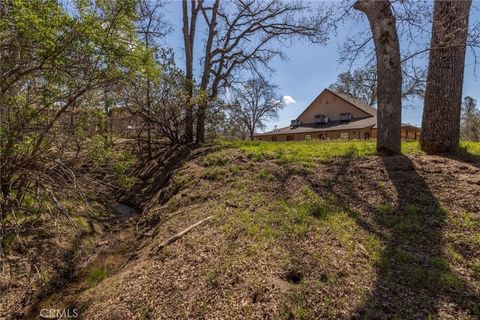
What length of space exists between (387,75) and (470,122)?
38.9 metres

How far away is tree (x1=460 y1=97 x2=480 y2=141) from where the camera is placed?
32.4 metres

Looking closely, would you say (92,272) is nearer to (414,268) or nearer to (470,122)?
(414,268)

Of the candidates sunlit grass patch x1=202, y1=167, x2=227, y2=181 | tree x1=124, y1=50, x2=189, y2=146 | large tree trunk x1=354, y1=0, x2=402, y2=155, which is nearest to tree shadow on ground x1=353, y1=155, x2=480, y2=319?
large tree trunk x1=354, y1=0, x2=402, y2=155

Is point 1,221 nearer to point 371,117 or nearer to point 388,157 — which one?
point 388,157

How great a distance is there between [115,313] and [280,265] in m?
1.75

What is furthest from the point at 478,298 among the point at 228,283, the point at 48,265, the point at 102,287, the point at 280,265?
the point at 48,265

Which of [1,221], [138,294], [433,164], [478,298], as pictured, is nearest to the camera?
[478,298]

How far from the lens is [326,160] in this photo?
533 centimetres

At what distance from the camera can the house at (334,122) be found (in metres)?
19.5

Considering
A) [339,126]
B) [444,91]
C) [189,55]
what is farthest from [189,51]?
[339,126]

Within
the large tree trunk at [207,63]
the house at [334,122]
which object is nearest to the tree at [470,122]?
the house at [334,122]

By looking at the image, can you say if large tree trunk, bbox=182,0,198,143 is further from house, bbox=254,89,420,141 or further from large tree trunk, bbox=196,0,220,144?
house, bbox=254,89,420,141

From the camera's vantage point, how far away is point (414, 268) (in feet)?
8.63

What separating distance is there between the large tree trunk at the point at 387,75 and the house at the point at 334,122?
14400mm
